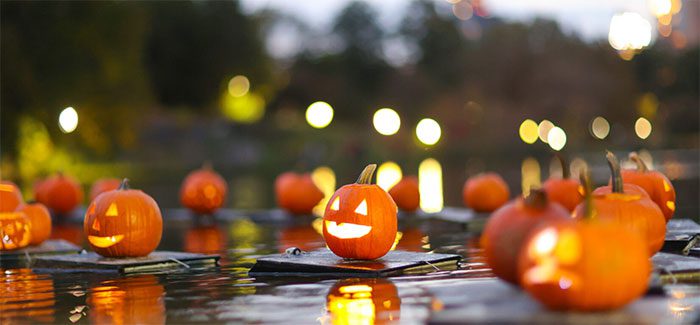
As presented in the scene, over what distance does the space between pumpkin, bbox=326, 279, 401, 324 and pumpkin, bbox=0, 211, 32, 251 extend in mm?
5261

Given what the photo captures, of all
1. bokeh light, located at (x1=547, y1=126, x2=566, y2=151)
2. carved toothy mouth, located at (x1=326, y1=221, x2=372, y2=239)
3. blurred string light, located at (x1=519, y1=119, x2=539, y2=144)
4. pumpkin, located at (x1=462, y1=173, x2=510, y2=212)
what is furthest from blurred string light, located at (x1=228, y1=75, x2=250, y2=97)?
carved toothy mouth, located at (x1=326, y1=221, x2=372, y2=239)

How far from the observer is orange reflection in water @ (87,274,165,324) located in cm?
929

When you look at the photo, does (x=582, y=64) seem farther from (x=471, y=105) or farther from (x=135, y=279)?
(x=135, y=279)

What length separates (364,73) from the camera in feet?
368

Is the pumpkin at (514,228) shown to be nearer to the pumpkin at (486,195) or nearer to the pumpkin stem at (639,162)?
the pumpkin stem at (639,162)

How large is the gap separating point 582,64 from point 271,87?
140 feet

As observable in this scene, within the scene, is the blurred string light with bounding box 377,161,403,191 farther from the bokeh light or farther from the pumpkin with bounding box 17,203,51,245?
the bokeh light

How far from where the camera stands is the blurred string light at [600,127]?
102 m

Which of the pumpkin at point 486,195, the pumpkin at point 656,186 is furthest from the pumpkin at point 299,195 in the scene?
the pumpkin at point 656,186

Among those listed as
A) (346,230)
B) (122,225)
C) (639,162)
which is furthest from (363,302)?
(639,162)

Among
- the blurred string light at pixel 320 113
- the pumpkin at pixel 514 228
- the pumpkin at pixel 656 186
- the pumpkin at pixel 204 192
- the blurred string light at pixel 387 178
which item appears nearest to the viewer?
the pumpkin at pixel 514 228

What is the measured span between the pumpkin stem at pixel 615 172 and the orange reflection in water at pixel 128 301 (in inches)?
157

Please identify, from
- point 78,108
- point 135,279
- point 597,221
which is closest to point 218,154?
point 78,108

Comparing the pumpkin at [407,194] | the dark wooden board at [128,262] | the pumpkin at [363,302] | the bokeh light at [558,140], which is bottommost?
the pumpkin at [363,302]
